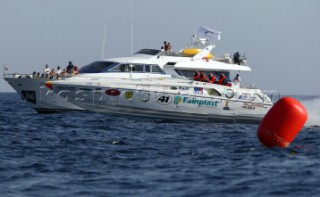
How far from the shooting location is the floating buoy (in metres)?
16.9

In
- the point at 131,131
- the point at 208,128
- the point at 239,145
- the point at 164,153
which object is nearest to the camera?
the point at 164,153

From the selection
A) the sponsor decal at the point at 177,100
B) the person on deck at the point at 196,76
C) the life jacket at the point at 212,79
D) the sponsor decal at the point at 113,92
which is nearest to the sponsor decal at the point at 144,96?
the sponsor decal at the point at 113,92

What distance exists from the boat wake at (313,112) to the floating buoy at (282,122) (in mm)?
11226

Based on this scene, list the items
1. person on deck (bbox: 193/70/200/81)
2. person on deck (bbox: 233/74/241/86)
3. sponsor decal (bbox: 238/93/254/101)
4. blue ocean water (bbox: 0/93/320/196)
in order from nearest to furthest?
blue ocean water (bbox: 0/93/320/196) < sponsor decal (bbox: 238/93/254/101) < person on deck (bbox: 193/70/200/81) < person on deck (bbox: 233/74/241/86)

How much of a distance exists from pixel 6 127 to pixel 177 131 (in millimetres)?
6195

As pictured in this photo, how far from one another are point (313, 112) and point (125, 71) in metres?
8.81

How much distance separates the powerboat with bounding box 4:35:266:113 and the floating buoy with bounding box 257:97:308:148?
1126cm

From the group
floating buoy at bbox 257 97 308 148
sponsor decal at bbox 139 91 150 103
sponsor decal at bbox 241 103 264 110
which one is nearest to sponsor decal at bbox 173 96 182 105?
sponsor decal at bbox 139 91 150 103

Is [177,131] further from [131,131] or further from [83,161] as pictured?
[83,161]

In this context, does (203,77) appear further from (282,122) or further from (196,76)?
(282,122)

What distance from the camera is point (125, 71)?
28094 millimetres

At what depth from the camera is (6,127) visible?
23.6 metres

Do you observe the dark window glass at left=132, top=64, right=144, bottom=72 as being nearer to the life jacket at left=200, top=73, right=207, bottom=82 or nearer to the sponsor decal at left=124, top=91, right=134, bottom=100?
the sponsor decal at left=124, top=91, right=134, bottom=100

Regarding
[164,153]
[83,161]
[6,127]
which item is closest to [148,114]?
[6,127]
